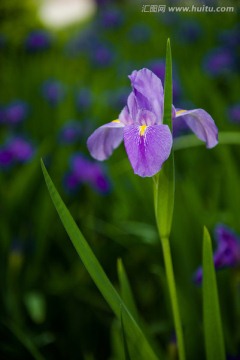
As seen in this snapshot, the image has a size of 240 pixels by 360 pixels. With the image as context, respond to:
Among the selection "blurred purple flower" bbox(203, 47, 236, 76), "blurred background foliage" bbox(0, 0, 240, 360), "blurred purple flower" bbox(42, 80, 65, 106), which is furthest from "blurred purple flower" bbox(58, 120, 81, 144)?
"blurred purple flower" bbox(203, 47, 236, 76)

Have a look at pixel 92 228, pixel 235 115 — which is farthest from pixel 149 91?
pixel 235 115

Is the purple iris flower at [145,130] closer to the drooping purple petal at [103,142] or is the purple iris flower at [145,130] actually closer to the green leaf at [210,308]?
the drooping purple petal at [103,142]

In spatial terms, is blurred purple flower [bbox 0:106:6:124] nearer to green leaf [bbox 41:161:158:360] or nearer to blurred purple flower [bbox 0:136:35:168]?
blurred purple flower [bbox 0:136:35:168]

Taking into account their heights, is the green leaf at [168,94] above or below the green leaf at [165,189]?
above

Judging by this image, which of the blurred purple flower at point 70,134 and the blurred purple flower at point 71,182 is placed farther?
the blurred purple flower at point 70,134

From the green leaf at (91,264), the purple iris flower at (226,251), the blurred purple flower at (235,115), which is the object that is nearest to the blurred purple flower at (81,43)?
the blurred purple flower at (235,115)

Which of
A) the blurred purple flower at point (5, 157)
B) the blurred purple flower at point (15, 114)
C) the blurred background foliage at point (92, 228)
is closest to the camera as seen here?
the blurred background foliage at point (92, 228)

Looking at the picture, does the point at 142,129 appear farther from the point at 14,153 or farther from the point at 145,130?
the point at 14,153
